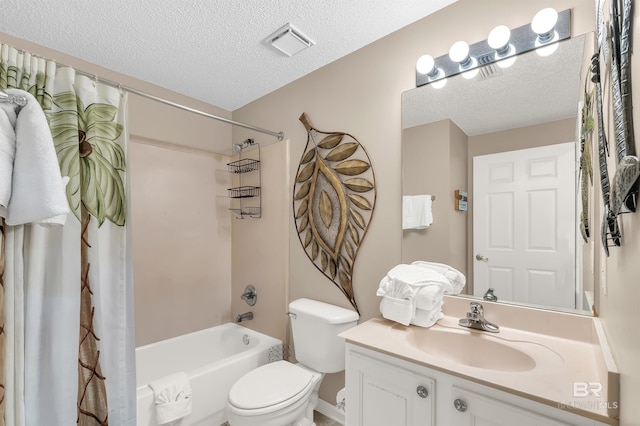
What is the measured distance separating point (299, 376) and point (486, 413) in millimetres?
1083

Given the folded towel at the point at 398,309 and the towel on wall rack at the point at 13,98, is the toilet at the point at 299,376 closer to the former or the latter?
the folded towel at the point at 398,309

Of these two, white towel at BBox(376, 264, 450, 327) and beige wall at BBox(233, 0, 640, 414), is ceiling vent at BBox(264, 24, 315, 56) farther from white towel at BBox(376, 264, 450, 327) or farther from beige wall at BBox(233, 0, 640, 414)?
white towel at BBox(376, 264, 450, 327)

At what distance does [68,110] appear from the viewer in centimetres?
132

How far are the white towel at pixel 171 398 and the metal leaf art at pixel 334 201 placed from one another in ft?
→ 3.45

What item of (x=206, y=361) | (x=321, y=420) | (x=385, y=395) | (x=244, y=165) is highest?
(x=244, y=165)

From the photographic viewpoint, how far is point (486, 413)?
0.95 m

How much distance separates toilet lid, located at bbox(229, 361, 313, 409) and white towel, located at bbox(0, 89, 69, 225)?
1.17 m

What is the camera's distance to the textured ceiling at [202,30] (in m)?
1.50

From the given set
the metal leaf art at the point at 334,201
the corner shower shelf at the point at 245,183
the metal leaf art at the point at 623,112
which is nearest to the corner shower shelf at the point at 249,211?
the corner shower shelf at the point at 245,183

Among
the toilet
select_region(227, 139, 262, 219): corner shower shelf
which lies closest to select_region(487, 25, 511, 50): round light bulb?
the toilet

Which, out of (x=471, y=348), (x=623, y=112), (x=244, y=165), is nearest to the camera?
(x=623, y=112)

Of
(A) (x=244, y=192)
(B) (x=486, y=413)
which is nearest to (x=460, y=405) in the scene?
(B) (x=486, y=413)

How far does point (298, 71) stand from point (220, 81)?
616 millimetres

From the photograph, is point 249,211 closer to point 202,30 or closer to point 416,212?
point 202,30
